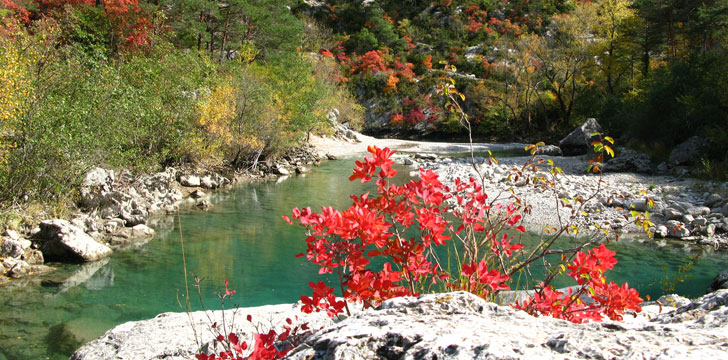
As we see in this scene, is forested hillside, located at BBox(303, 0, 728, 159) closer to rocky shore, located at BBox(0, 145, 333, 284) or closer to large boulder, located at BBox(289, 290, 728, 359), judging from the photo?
→ large boulder, located at BBox(289, 290, 728, 359)

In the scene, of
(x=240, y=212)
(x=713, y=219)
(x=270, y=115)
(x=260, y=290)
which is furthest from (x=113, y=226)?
(x=713, y=219)

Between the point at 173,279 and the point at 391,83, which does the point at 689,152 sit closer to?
the point at 173,279

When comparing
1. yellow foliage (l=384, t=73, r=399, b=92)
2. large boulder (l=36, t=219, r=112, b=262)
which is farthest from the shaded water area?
yellow foliage (l=384, t=73, r=399, b=92)

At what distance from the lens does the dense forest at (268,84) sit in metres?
12.1

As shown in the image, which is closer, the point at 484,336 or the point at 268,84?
the point at 484,336

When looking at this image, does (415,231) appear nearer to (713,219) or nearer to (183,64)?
(713,219)

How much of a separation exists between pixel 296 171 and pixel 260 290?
1639cm

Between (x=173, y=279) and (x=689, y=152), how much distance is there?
20147 millimetres

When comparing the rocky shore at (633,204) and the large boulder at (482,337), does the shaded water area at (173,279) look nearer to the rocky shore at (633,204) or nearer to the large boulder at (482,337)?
the rocky shore at (633,204)

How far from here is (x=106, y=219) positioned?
40.9 feet

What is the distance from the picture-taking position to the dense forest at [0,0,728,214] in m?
12.1

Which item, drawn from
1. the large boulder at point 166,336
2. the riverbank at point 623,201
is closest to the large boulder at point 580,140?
the riverbank at point 623,201

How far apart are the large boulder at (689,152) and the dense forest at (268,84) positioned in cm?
53

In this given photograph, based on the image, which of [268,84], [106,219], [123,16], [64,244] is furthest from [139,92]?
[123,16]
